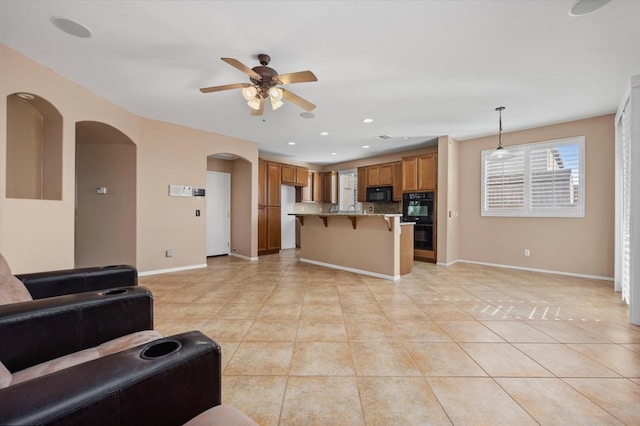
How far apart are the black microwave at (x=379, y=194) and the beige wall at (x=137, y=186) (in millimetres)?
3130

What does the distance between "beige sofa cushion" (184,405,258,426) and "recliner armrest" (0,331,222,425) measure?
0.07 m

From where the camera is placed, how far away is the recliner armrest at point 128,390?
2.24 ft

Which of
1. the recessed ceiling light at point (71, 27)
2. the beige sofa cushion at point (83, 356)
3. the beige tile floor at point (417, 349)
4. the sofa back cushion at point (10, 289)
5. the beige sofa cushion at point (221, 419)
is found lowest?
the beige tile floor at point (417, 349)

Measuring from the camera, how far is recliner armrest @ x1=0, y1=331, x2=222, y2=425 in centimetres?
68

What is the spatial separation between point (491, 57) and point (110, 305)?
3789 millimetres

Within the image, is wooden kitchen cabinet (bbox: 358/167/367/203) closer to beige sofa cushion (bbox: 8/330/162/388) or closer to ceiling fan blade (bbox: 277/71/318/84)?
ceiling fan blade (bbox: 277/71/318/84)

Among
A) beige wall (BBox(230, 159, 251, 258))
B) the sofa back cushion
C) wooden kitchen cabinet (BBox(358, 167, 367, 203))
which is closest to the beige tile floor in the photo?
the sofa back cushion

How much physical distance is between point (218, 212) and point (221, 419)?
628 centimetres

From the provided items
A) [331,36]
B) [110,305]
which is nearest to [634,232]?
[331,36]

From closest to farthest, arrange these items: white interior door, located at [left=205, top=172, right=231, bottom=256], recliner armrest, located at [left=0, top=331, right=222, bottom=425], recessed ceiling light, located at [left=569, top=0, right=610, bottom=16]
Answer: recliner armrest, located at [left=0, top=331, right=222, bottom=425], recessed ceiling light, located at [left=569, top=0, right=610, bottom=16], white interior door, located at [left=205, top=172, right=231, bottom=256]

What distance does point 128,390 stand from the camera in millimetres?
806

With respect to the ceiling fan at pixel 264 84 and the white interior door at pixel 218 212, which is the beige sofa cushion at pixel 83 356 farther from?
the white interior door at pixel 218 212

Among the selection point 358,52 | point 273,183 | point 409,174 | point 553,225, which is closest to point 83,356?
point 358,52

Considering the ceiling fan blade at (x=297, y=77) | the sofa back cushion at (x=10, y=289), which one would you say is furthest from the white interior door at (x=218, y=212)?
the sofa back cushion at (x=10, y=289)
